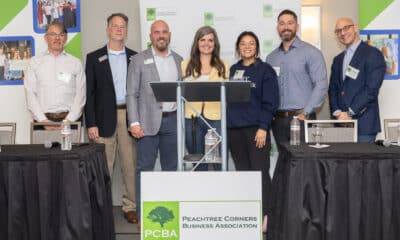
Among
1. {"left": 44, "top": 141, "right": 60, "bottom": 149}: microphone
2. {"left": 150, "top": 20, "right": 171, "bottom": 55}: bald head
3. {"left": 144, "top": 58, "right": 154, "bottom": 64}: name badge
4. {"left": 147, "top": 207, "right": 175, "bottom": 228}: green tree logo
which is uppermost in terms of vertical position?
{"left": 150, "top": 20, "right": 171, "bottom": 55}: bald head

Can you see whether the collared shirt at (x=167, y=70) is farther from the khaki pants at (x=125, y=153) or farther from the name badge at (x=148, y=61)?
the khaki pants at (x=125, y=153)

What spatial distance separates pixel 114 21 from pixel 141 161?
4.05ft

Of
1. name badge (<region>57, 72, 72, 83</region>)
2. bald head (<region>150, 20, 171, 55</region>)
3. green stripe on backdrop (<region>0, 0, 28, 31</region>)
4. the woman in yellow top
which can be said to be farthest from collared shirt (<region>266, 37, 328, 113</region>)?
green stripe on backdrop (<region>0, 0, 28, 31</region>)

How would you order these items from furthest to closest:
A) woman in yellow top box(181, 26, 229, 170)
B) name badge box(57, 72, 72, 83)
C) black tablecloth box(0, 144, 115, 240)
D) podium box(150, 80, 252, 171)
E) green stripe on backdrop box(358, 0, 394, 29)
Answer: green stripe on backdrop box(358, 0, 394, 29), name badge box(57, 72, 72, 83), woman in yellow top box(181, 26, 229, 170), podium box(150, 80, 252, 171), black tablecloth box(0, 144, 115, 240)

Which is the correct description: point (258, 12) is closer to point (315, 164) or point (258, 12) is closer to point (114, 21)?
point (114, 21)

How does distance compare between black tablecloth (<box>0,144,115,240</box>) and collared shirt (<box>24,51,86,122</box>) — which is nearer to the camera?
black tablecloth (<box>0,144,115,240</box>)

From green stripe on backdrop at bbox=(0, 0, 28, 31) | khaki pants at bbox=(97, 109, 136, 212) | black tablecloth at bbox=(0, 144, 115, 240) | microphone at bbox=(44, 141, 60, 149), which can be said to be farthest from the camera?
green stripe on backdrop at bbox=(0, 0, 28, 31)

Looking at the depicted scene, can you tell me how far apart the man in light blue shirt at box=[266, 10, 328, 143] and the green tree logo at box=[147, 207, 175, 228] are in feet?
5.20

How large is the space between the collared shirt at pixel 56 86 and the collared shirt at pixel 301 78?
1731 mm

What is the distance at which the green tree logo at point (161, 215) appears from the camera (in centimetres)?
270

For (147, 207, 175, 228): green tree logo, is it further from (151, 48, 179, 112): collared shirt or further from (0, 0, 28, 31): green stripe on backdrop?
(0, 0, 28, 31): green stripe on backdrop

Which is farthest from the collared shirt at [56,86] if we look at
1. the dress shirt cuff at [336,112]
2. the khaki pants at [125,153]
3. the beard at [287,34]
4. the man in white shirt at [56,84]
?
the dress shirt cuff at [336,112]

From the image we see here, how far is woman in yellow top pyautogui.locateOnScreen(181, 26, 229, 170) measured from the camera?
12.1 ft

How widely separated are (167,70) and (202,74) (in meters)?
0.38
